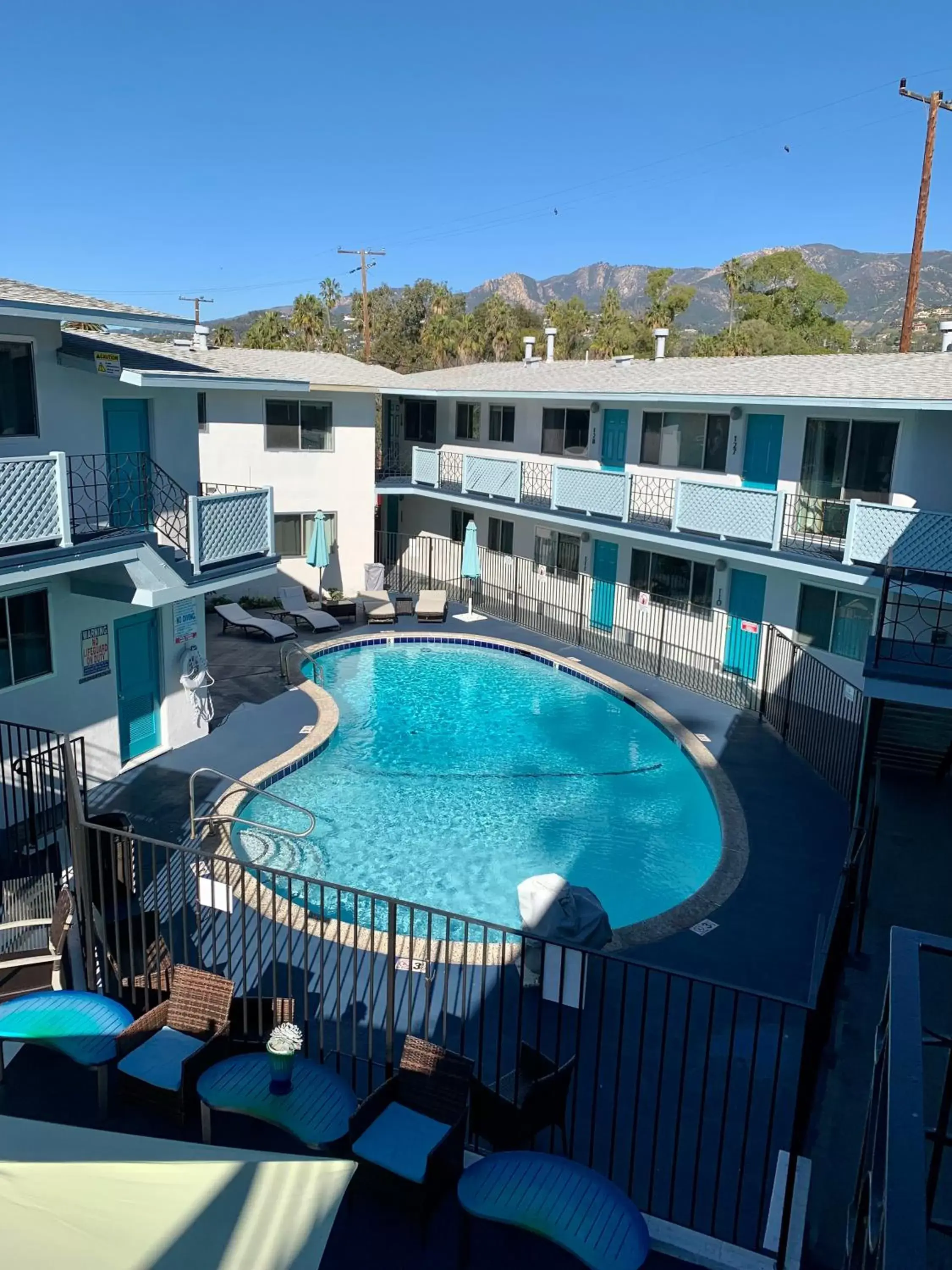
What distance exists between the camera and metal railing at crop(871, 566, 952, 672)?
12.9 metres

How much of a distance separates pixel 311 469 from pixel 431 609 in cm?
569

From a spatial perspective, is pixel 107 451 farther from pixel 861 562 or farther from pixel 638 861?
pixel 861 562

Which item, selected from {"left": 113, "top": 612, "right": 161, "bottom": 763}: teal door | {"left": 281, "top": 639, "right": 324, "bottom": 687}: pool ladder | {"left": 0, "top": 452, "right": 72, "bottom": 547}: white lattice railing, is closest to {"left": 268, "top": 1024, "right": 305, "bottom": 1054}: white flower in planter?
{"left": 0, "top": 452, "right": 72, "bottom": 547}: white lattice railing

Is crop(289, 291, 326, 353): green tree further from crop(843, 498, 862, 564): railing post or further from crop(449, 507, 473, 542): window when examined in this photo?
crop(843, 498, 862, 564): railing post

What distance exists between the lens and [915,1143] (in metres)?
2.16

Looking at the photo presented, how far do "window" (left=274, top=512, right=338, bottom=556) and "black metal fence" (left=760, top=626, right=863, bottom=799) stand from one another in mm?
13900

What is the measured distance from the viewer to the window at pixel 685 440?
22.4 m

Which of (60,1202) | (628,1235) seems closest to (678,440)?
(628,1235)

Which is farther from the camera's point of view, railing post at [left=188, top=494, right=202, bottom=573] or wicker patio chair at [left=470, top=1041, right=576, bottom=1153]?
railing post at [left=188, top=494, right=202, bottom=573]

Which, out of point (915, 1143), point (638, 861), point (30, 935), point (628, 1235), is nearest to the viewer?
point (915, 1143)

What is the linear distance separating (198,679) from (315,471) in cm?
1236

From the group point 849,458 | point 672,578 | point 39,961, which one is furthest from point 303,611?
point 39,961

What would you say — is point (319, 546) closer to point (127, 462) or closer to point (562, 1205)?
point (127, 462)

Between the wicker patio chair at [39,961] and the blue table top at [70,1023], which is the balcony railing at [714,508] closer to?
the wicker patio chair at [39,961]
